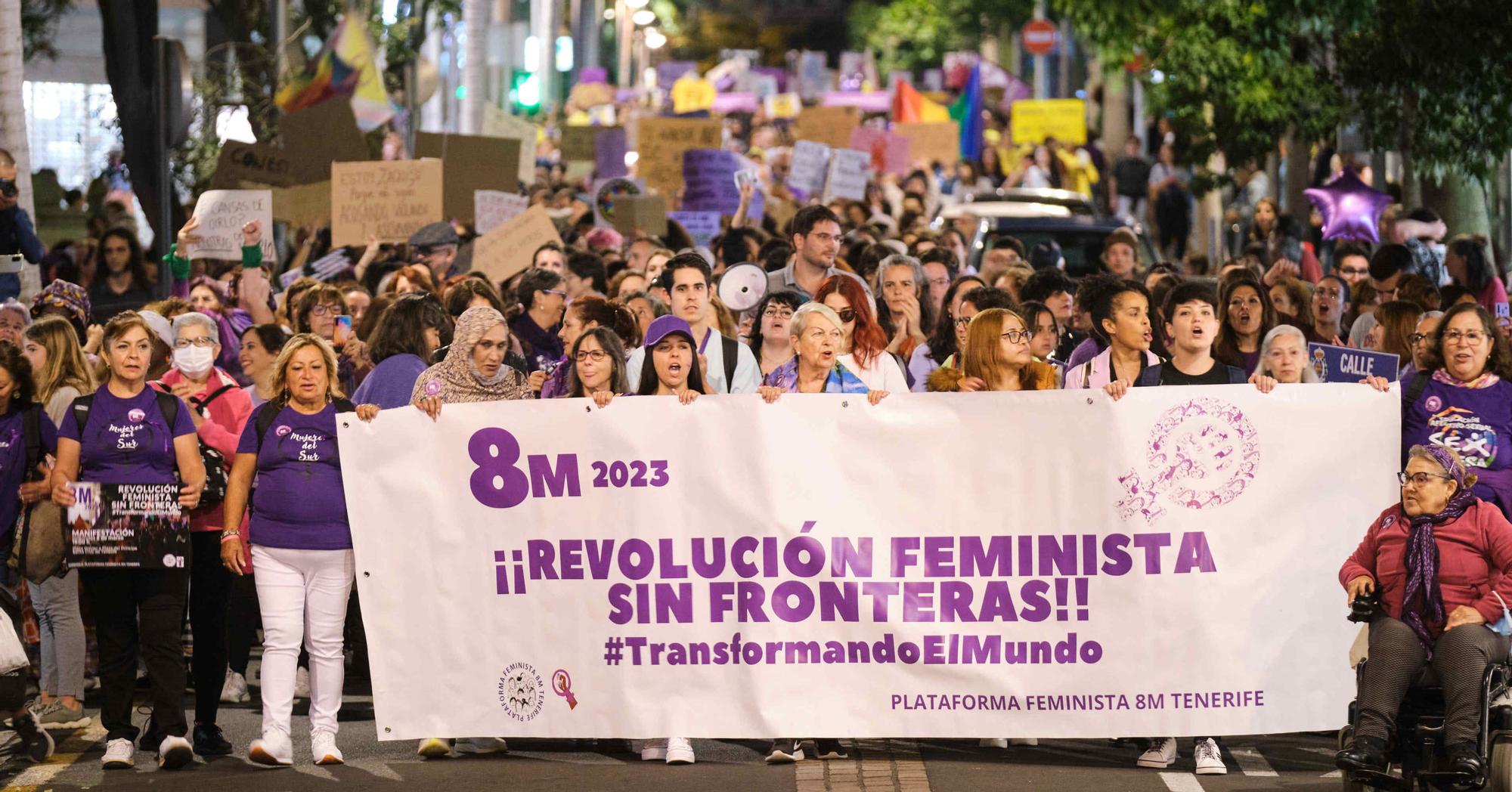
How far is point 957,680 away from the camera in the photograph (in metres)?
8.48

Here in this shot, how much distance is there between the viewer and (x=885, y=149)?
28984 millimetres

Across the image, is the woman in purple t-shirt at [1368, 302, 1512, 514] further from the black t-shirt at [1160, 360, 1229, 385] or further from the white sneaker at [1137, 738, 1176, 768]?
the white sneaker at [1137, 738, 1176, 768]

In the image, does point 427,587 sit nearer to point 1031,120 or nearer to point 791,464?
point 791,464

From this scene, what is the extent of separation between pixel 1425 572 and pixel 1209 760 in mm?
1177

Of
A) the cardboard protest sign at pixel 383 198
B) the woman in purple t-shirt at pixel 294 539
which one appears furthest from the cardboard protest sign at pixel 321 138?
the woman in purple t-shirt at pixel 294 539

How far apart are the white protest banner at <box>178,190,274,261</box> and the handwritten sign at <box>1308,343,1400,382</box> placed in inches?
283

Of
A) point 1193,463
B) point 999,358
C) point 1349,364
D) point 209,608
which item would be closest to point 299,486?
point 209,608

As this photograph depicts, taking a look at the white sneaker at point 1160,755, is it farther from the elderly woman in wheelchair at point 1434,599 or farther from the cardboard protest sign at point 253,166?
the cardboard protest sign at point 253,166

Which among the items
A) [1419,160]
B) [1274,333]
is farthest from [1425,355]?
[1419,160]

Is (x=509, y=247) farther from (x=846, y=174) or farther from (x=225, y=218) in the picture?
(x=846, y=174)

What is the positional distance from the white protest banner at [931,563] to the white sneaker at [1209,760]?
0.08 meters

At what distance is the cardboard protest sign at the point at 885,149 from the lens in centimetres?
2859

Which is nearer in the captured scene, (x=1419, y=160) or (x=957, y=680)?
(x=957, y=680)

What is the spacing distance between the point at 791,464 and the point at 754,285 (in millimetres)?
3690
